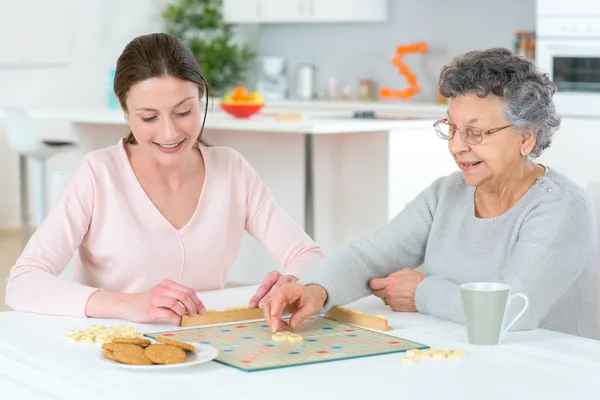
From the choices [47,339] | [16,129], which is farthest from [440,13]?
[47,339]

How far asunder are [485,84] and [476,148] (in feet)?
0.38

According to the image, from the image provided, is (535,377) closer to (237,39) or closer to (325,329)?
(325,329)

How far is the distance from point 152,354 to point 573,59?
438 centimetres

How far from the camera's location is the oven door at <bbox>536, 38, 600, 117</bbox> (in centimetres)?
534

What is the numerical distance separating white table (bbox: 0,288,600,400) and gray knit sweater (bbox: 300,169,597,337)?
12cm

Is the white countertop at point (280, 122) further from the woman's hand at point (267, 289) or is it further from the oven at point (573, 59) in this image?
the woman's hand at point (267, 289)

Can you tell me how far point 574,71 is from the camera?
5438mm

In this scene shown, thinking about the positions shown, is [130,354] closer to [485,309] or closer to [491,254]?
[485,309]

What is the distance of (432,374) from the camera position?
57.1 inches

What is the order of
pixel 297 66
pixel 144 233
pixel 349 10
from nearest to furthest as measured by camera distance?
pixel 144 233
pixel 349 10
pixel 297 66

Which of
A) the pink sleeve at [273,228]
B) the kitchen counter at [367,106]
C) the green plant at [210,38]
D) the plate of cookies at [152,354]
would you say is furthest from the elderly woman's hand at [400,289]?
the green plant at [210,38]

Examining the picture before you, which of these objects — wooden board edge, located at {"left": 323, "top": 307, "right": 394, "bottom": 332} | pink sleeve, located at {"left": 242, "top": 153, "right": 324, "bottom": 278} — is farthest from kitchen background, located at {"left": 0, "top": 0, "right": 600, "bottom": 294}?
wooden board edge, located at {"left": 323, "top": 307, "right": 394, "bottom": 332}

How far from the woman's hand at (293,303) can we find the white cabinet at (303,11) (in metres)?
5.15

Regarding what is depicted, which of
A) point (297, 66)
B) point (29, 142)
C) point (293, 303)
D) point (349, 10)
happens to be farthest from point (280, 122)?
point (297, 66)
